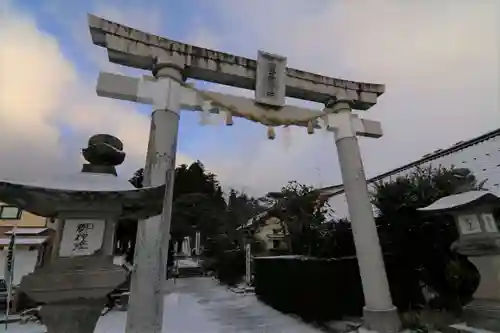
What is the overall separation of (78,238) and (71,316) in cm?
57

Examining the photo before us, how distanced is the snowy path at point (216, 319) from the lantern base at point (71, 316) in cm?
466

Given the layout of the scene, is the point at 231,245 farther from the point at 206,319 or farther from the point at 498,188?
the point at 498,188

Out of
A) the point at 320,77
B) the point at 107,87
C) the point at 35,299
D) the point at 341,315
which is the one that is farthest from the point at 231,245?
the point at 35,299

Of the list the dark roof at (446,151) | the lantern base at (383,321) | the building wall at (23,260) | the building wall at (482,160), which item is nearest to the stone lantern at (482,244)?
the lantern base at (383,321)

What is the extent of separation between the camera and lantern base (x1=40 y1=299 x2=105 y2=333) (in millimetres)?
2254

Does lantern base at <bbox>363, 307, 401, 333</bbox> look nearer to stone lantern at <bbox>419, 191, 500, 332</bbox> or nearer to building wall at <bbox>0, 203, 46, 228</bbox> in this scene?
stone lantern at <bbox>419, 191, 500, 332</bbox>

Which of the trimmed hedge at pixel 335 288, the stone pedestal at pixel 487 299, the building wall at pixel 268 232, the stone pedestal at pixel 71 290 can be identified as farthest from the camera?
the building wall at pixel 268 232

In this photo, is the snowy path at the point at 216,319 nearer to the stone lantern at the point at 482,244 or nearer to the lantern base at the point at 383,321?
the lantern base at the point at 383,321

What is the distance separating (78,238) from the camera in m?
2.49

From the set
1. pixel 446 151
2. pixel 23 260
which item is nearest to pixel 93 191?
pixel 446 151

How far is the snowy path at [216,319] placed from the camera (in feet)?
21.6

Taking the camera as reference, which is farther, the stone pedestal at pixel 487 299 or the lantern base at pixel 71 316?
the stone pedestal at pixel 487 299

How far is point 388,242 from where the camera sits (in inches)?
276

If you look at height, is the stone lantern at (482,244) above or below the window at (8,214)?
below
